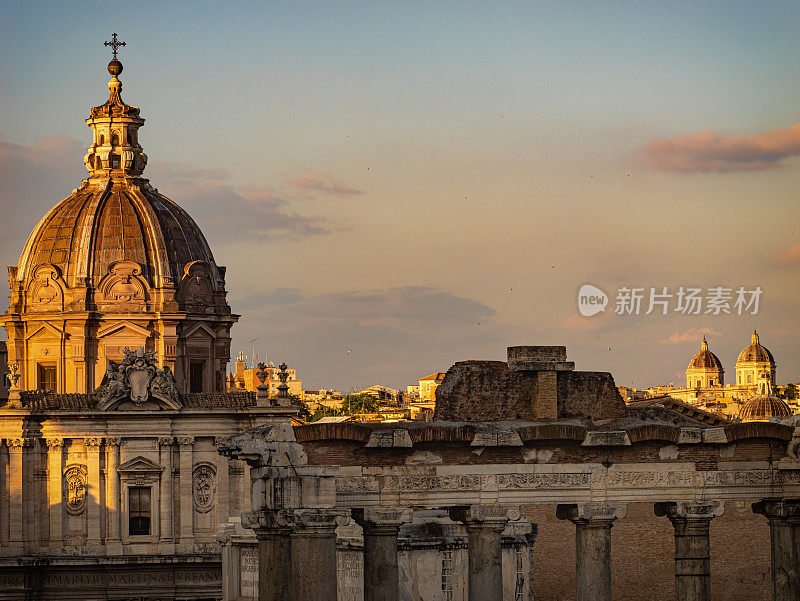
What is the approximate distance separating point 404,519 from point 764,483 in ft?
19.8

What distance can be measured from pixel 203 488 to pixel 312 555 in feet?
144

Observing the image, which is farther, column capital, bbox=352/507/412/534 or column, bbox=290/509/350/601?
column capital, bbox=352/507/412/534

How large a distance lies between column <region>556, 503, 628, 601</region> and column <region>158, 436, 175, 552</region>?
4224 cm

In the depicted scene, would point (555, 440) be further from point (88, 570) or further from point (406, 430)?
point (88, 570)

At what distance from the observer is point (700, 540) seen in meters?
33.9

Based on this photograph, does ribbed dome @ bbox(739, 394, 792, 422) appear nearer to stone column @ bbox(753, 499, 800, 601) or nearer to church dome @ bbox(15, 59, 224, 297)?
church dome @ bbox(15, 59, 224, 297)

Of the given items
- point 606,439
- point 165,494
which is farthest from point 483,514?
point 165,494

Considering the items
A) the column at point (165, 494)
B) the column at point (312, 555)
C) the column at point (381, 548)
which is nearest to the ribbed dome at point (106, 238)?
the column at point (165, 494)

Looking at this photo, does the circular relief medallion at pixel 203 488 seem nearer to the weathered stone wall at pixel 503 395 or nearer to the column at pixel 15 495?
the column at pixel 15 495

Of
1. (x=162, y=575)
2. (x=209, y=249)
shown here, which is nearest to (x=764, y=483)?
(x=162, y=575)

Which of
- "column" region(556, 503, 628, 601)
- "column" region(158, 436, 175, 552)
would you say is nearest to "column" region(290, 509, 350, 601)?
"column" region(556, 503, 628, 601)

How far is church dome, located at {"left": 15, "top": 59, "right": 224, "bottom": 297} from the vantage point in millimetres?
84062

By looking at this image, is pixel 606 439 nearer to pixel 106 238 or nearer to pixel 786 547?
pixel 786 547

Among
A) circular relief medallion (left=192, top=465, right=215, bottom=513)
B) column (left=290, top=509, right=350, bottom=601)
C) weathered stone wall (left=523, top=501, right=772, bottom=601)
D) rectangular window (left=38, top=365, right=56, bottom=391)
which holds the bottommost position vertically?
weathered stone wall (left=523, top=501, right=772, bottom=601)
